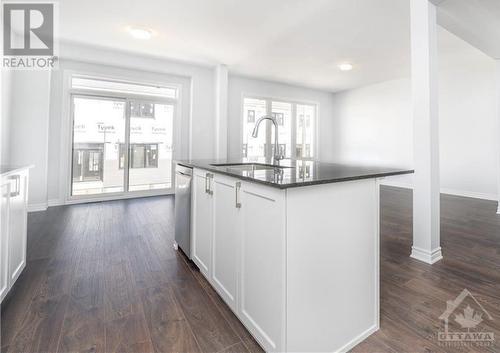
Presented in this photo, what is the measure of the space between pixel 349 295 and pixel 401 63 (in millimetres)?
5365

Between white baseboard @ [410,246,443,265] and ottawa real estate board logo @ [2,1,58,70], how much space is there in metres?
4.98

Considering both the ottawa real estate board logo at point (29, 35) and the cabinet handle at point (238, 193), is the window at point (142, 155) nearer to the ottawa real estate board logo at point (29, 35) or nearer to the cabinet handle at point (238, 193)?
the ottawa real estate board logo at point (29, 35)

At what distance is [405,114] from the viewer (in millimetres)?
6000

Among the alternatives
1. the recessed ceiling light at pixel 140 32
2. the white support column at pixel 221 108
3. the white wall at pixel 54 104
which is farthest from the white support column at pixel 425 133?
the white wall at pixel 54 104

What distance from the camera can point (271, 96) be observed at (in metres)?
6.59

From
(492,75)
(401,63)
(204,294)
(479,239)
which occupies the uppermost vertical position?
(401,63)

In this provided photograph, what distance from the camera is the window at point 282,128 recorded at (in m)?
6.46

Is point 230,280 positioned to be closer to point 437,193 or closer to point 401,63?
point 437,193

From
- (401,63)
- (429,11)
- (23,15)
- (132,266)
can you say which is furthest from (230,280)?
(401,63)

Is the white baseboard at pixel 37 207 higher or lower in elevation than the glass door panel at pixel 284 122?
lower

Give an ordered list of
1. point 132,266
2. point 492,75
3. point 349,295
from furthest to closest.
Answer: point 492,75, point 132,266, point 349,295

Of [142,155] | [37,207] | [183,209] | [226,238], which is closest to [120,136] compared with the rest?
[142,155]

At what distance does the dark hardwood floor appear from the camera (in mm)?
1309

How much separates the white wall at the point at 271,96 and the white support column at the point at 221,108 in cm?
60
